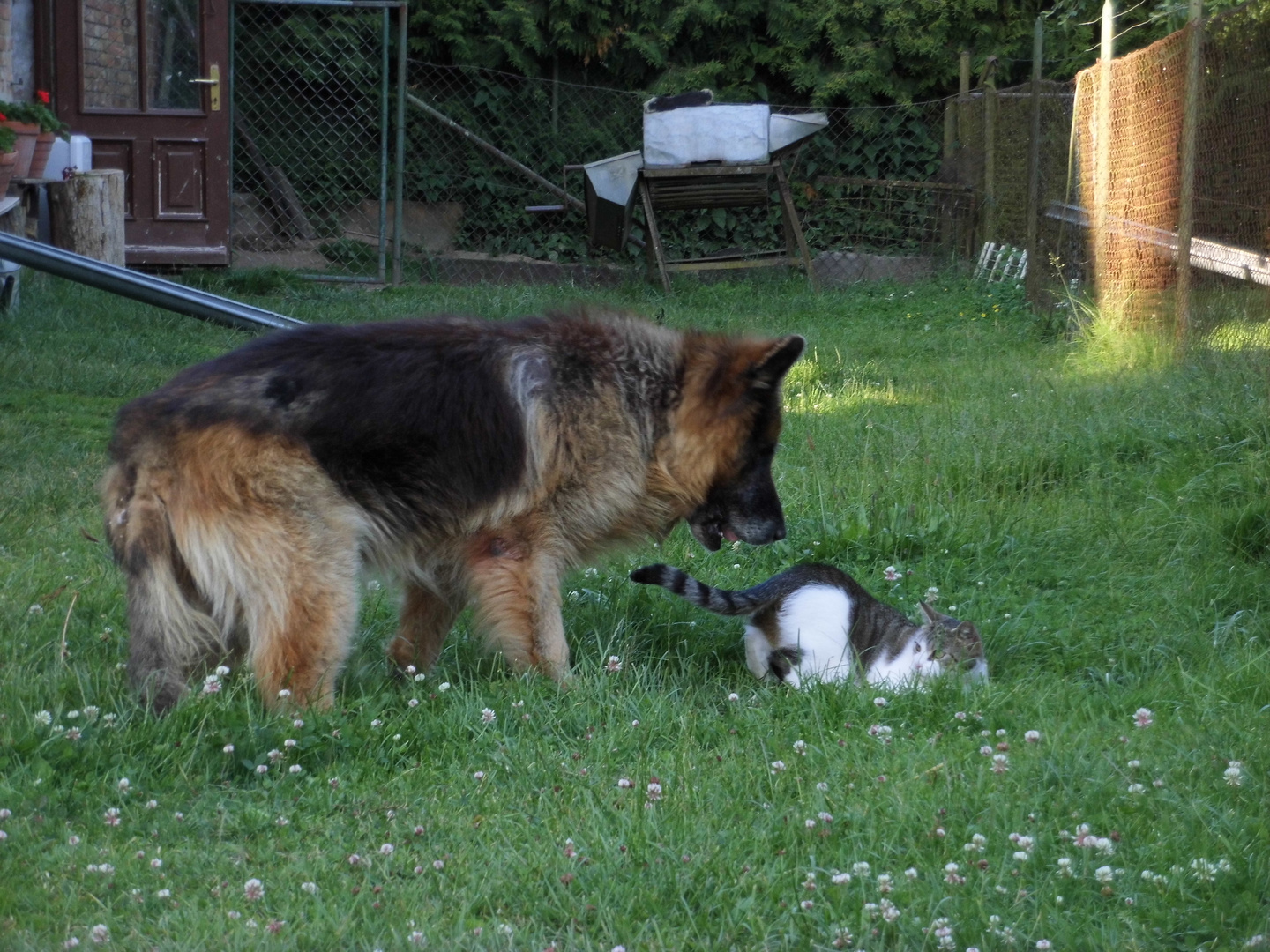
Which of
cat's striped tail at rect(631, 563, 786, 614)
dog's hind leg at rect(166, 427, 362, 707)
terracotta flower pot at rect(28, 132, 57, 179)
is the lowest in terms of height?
cat's striped tail at rect(631, 563, 786, 614)

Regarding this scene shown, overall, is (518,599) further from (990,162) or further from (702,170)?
(990,162)

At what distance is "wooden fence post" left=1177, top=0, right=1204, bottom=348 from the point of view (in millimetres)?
7473

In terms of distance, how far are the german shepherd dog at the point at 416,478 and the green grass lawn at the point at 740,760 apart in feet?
0.69

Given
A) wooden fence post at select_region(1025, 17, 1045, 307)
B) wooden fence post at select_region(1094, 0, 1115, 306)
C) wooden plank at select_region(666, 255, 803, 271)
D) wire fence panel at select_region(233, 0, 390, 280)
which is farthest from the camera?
wire fence panel at select_region(233, 0, 390, 280)

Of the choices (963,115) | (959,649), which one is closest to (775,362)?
(959,649)

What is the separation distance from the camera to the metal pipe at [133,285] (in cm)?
667

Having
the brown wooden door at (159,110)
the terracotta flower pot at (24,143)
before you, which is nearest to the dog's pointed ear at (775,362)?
the terracotta flower pot at (24,143)

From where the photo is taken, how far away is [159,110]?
13.9m

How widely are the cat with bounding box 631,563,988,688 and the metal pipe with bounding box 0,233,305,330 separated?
10.7ft

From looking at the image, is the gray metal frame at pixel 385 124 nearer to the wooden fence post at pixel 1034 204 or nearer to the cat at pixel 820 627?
the wooden fence post at pixel 1034 204

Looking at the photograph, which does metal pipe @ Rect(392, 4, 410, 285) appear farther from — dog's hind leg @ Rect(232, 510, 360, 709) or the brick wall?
dog's hind leg @ Rect(232, 510, 360, 709)

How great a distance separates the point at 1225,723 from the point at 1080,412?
3.65 m

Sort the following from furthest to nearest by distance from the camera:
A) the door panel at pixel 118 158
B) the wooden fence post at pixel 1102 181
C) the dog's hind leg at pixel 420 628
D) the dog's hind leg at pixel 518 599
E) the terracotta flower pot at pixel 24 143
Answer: the door panel at pixel 118 158 → the terracotta flower pot at pixel 24 143 → the wooden fence post at pixel 1102 181 → the dog's hind leg at pixel 420 628 → the dog's hind leg at pixel 518 599

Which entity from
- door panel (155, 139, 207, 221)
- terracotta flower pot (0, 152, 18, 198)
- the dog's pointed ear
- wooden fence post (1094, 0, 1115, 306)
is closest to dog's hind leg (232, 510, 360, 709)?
the dog's pointed ear
